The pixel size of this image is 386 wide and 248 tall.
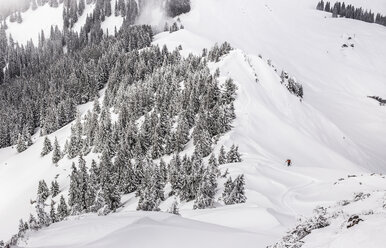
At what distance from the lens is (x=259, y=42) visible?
500 ft

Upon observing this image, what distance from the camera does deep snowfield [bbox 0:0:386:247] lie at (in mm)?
14766

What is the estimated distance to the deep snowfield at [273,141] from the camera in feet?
48.4

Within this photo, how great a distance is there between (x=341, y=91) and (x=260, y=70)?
200 feet

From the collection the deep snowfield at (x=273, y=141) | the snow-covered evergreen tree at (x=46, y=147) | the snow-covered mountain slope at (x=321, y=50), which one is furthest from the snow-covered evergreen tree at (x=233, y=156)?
the snow-covered evergreen tree at (x=46, y=147)

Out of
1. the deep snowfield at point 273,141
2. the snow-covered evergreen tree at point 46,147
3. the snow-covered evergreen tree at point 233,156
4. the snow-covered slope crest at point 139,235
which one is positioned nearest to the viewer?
the snow-covered slope crest at point 139,235

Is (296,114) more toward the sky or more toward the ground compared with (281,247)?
more toward the ground

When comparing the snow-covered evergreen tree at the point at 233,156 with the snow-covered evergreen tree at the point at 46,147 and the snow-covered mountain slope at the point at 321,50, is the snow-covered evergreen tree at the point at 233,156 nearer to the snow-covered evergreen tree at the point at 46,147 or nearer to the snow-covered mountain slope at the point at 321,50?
the snow-covered mountain slope at the point at 321,50

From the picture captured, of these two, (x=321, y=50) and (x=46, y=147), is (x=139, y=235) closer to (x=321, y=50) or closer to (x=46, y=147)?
(x=46, y=147)

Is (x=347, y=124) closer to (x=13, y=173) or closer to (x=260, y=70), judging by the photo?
(x=260, y=70)

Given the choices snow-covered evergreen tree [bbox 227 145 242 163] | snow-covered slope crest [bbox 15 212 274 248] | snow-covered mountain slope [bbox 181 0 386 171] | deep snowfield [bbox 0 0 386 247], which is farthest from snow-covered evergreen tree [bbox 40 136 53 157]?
snow-covered slope crest [bbox 15 212 274 248]

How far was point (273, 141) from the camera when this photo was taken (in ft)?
190

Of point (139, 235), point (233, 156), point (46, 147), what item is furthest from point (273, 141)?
point (46, 147)

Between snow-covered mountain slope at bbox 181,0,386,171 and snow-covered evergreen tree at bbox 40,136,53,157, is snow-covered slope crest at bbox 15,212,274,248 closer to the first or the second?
snow-covered evergreen tree at bbox 40,136,53,157

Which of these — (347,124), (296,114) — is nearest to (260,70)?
(296,114)
